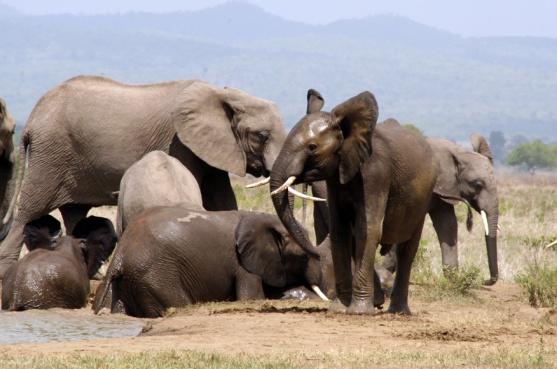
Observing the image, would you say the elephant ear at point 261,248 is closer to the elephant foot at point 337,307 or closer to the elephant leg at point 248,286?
the elephant leg at point 248,286

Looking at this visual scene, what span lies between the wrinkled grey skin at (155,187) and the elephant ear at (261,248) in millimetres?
1328

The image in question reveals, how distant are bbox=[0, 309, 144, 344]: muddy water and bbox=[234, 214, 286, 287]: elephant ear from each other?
1036 mm

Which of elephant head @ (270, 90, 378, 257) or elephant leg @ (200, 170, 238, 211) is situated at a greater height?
elephant head @ (270, 90, 378, 257)

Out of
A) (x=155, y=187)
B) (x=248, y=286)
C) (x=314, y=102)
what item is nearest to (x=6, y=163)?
(x=155, y=187)

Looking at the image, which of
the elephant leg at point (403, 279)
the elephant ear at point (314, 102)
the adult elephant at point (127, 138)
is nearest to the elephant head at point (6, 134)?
the elephant ear at point (314, 102)

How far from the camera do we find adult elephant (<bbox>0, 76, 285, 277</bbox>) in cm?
1442

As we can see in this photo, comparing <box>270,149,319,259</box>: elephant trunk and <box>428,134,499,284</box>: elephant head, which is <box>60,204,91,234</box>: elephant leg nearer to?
<box>428,134,499,284</box>: elephant head

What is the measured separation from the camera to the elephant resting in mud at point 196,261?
10.7m

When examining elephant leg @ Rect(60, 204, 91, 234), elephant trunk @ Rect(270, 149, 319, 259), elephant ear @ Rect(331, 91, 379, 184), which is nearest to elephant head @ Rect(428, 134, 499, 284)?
elephant leg @ Rect(60, 204, 91, 234)

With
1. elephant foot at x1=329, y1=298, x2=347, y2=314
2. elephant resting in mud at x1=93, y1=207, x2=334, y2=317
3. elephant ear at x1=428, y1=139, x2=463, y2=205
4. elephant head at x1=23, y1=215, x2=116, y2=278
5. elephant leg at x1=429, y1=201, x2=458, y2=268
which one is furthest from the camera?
elephant ear at x1=428, y1=139, x2=463, y2=205

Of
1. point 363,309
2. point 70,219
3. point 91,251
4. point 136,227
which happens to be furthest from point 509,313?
point 70,219

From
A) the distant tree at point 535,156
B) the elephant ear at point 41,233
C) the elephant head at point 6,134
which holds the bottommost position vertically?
the distant tree at point 535,156

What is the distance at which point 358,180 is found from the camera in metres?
9.47

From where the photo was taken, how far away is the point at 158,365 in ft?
23.9
